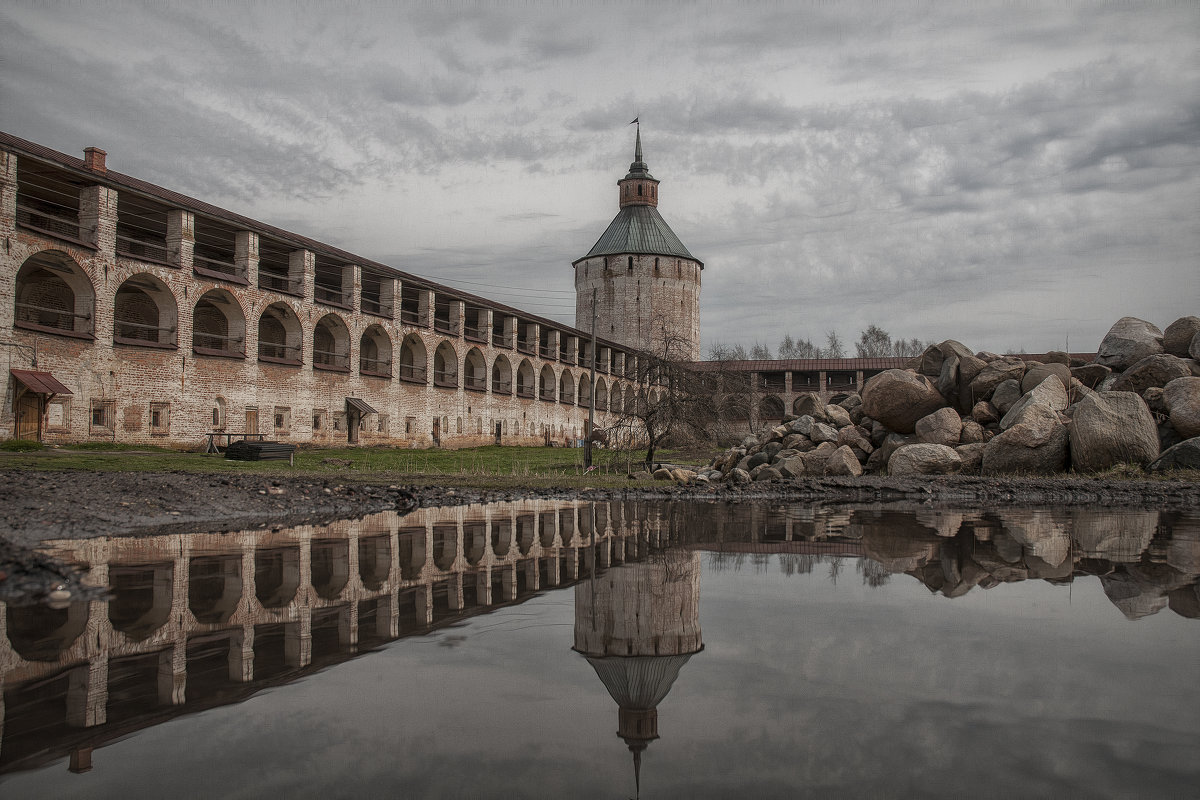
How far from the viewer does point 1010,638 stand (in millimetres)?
4672

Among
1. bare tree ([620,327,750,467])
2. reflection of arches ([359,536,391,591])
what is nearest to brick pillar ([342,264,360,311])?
bare tree ([620,327,750,467])

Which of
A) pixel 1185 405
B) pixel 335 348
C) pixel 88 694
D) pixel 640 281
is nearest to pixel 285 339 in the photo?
pixel 335 348

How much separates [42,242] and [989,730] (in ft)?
91.7

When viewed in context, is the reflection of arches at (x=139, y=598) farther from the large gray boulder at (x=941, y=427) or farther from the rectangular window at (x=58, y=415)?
the rectangular window at (x=58, y=415)

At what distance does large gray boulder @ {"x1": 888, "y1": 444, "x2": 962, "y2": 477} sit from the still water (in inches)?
484

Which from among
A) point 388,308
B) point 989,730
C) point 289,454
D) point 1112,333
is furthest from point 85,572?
point 388,308

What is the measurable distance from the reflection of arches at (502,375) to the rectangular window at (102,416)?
81.8ft

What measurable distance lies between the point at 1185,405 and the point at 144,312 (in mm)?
32610

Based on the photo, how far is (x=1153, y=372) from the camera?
66.8 ft

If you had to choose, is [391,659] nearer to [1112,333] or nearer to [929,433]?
[929,433]

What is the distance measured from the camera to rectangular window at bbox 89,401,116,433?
25516 mm

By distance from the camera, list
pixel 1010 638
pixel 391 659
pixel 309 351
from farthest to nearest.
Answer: pixel 309 351
pixel 1010 638
pixel 391 659

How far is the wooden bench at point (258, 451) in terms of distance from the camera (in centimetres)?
2514

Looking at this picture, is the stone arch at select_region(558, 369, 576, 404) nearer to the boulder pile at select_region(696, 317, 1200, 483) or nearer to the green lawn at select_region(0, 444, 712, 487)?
the green lawn at select_region(0, 444, 712, 487)
